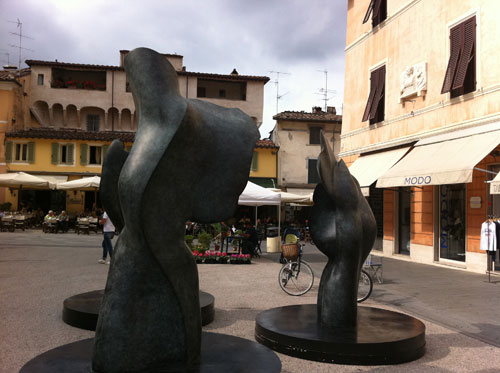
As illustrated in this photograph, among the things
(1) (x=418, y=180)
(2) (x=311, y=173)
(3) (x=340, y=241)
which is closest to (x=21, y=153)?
(2) (x=311, y=173)

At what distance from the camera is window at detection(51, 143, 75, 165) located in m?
31.3

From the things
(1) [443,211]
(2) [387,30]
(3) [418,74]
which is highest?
(2) [387,30]

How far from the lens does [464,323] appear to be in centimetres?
680

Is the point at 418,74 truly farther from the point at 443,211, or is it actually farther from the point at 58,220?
the point at 58,220

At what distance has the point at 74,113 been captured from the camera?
34781 mm

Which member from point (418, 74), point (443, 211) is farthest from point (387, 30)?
point (443, 211)

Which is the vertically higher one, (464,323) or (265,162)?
(265,162)

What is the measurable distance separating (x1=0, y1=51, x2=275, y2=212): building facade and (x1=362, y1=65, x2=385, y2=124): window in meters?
16.0

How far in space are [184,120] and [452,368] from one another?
146 inches

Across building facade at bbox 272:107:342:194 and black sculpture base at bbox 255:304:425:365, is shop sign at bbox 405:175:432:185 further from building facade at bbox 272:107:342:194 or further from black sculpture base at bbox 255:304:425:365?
building facade at bbox 272:107:342:194

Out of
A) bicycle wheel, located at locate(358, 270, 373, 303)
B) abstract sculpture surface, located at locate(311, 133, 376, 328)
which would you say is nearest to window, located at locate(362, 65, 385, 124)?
bicycle wheel, located at locate(358, 270, 373, 303)

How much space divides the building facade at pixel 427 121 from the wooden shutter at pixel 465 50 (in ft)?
0.10

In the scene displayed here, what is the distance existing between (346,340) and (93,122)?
33.4m

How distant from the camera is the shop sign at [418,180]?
12617 millimetres
